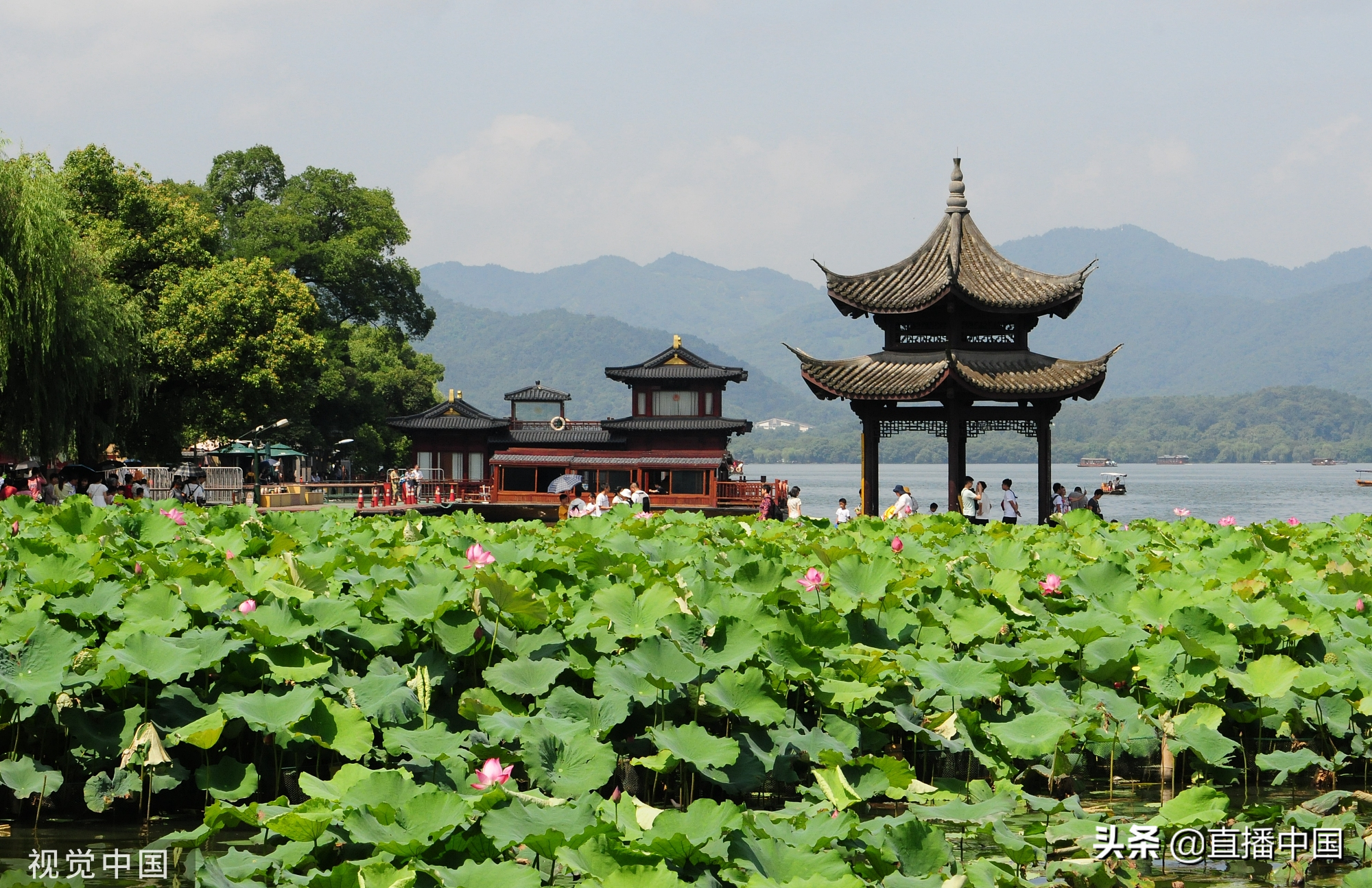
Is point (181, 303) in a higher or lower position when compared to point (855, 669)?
higher

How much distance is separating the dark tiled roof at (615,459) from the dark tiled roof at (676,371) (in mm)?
2442

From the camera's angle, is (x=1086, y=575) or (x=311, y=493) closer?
(x=1086, y=575)

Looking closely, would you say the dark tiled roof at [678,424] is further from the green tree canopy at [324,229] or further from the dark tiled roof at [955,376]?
the dark tiled roof at [955,376]

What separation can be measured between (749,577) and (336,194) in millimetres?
46754

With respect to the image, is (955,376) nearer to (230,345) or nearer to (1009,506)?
(1009,506)

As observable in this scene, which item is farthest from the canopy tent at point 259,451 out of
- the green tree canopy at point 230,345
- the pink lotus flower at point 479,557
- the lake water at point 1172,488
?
the pink lotus flower at point 479,557

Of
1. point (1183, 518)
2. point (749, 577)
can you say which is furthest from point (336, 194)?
point (749, 577)

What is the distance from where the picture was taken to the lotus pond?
10.2ft

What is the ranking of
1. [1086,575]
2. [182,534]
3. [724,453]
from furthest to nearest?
[724,453], [182,534], [1086,575]

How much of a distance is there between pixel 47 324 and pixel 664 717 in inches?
764

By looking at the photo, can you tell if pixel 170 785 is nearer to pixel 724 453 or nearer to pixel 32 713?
pixel 32 713

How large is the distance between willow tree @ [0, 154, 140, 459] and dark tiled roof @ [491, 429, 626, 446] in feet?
59.1

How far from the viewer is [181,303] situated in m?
29.1

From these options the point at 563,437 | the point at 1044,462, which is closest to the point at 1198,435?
the point at 563,437
